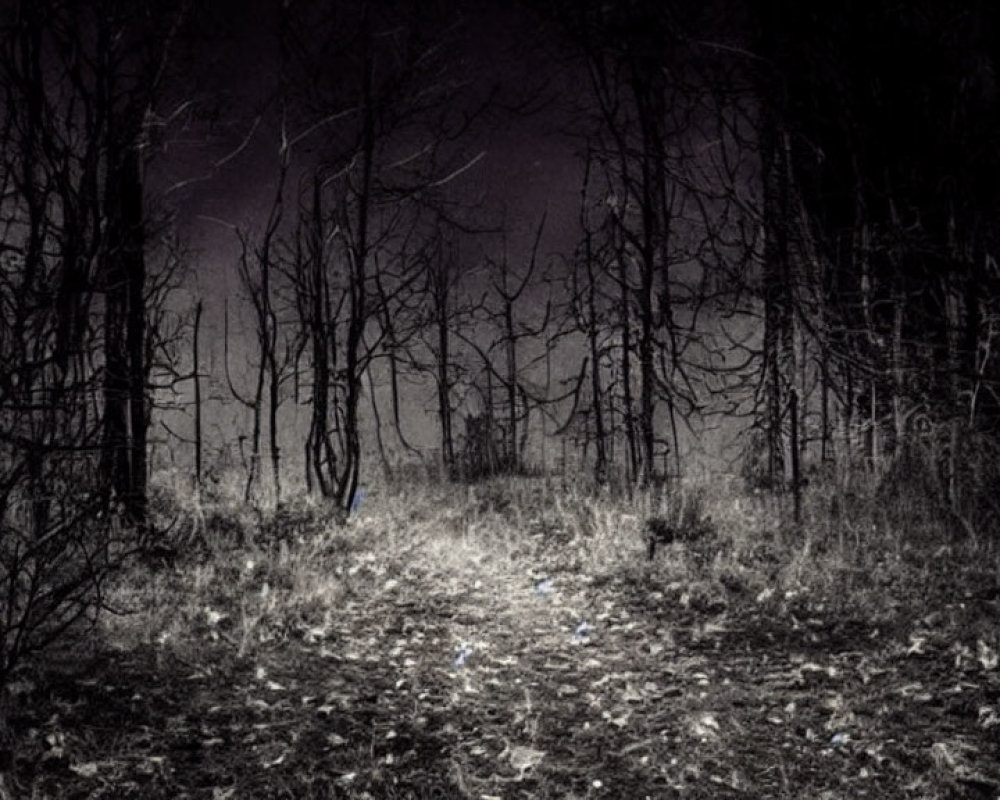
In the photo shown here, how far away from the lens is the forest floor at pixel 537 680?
13.7 feet

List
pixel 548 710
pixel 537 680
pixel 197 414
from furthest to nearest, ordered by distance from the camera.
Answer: pixel 197 414 < pixel 537 680 < pixel 548 710

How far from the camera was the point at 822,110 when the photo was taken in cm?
1029

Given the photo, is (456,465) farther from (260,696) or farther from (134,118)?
(134,118)

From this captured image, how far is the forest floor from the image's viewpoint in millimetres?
4176

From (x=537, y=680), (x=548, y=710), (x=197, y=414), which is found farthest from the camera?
(x=197, y=414)

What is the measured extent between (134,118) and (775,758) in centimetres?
478

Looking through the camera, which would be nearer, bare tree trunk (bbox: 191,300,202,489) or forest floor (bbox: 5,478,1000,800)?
forest floor (bbox: 5,478,1000,800)

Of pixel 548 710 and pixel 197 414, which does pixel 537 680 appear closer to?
pixel 548 710

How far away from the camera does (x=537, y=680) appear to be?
5.65m

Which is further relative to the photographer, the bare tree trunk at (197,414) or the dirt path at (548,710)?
the bare tree trunk at (197,414)

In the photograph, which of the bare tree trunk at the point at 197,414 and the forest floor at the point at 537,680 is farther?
the bare tree trunk at the point at 197,414

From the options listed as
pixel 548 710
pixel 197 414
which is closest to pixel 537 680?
pixel 548 710

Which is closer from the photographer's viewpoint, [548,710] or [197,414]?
[548,710]

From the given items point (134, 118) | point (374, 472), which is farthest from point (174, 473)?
point (134, 118)
